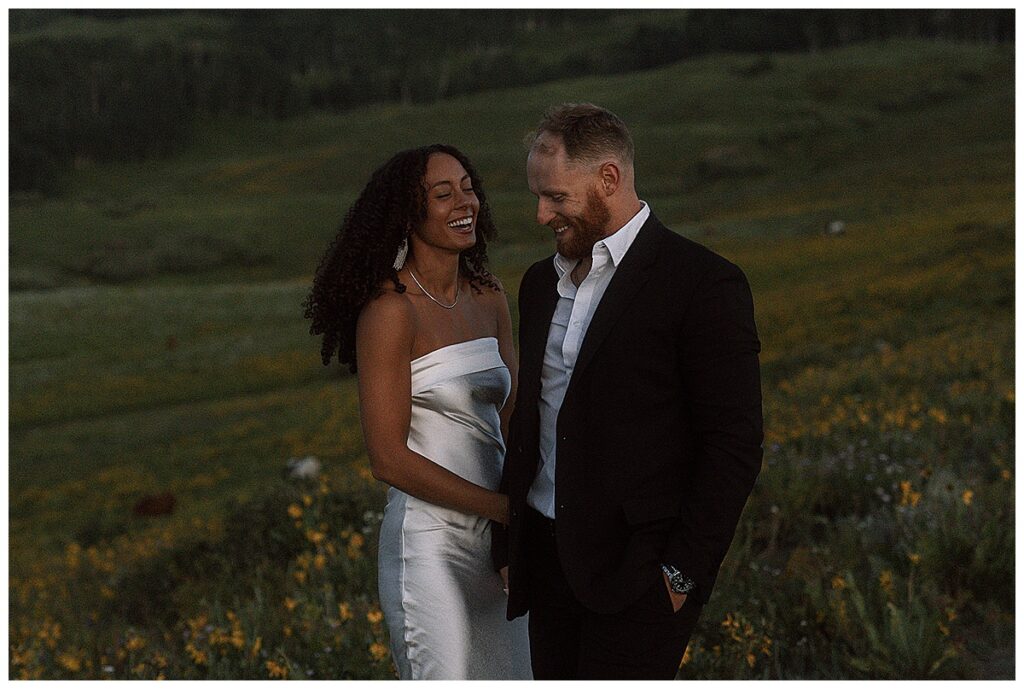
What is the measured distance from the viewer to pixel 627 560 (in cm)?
281

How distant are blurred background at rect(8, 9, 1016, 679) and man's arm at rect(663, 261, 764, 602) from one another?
1.91m

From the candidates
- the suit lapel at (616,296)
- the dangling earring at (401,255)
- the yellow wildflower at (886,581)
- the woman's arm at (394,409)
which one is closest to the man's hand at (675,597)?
the suit lapel at (616,296)

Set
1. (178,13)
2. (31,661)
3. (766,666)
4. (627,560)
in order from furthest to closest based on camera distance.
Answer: (178,13)
(31,661)
(766,666)
(627,560)

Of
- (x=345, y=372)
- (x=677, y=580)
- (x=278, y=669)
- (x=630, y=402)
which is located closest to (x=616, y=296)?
(x=630, y=402)

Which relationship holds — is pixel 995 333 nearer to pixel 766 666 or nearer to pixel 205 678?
pixel 766 666

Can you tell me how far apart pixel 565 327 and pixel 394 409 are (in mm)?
640

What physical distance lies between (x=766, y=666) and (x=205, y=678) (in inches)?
117

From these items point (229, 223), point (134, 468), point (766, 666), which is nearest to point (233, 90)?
point (229, 223)

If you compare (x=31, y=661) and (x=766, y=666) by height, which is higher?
(x=766, y=666)

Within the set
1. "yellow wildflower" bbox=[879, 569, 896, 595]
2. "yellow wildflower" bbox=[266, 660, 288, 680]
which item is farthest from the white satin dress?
"yellow wildflower" bbox=[879, 569, 896, 595]

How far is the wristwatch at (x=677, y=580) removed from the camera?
9.09ft

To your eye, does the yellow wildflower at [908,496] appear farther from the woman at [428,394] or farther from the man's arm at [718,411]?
the man's arm at [718,411]

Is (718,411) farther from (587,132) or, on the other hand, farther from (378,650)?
(378,650)

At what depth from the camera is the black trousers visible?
2842 millimetres
